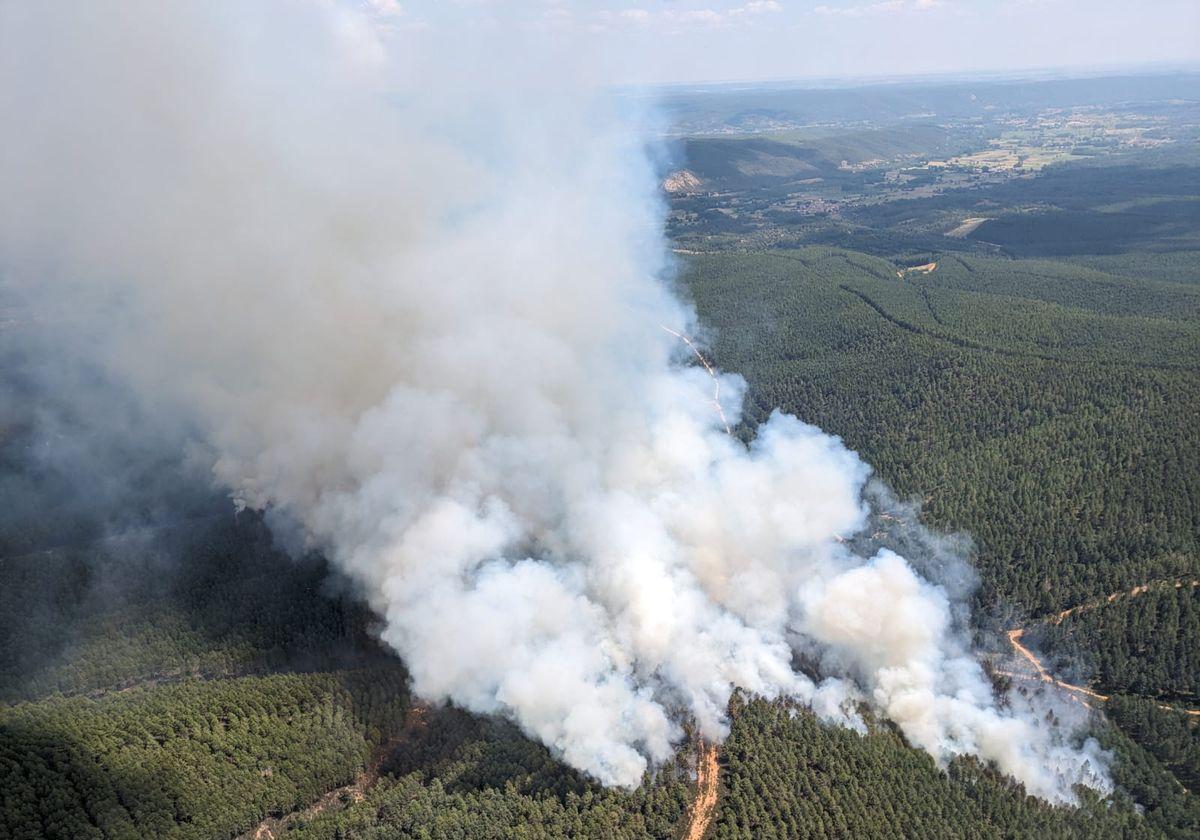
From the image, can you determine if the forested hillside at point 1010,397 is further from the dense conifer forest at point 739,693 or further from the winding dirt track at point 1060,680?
the winding dirt track at point 1060,680

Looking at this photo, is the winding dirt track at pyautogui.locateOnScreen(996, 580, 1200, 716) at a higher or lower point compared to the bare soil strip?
higher

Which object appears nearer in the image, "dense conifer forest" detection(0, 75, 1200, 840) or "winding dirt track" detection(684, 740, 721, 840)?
"dense conifer forest" detection(0, 75, 1200, 840)

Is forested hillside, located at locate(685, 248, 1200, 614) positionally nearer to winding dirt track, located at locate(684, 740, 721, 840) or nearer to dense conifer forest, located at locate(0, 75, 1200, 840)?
dense conifer forest, located at locate(0, 75, 1200, 840)

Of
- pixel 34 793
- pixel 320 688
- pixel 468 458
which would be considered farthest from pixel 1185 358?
pixel 34 793

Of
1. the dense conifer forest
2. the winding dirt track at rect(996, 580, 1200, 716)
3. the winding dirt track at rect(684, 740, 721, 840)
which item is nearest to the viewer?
the dense conifer forest

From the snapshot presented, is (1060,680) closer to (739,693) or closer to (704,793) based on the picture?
(739,693)

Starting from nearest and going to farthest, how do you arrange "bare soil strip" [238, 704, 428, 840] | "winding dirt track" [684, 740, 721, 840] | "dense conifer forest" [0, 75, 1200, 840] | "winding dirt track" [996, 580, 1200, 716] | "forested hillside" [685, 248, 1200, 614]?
"dense conifer forest" [0, 75, 1200, 840] < "winding dirt track" [684, 740, 721, 840] < "bare soil strip" [238, 704, 428, 840] < "winding dirt track" [996, 580, 1200, 716] < "forested hillside" [685, 248, 1200, 614]

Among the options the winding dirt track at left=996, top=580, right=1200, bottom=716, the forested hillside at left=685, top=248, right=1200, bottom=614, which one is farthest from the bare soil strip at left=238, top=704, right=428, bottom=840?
the forested hillside at left=685, top=248, right=1200, bottom=614

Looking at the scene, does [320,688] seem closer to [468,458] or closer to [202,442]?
[468,458]
